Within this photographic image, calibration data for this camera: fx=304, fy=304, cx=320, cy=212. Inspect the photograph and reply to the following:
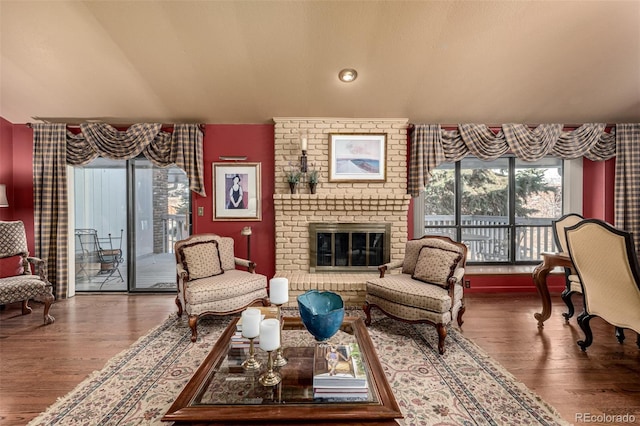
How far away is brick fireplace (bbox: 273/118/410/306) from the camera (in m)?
3.96

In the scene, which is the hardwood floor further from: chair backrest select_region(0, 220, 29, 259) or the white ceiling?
the white ceiling

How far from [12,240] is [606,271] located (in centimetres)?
566

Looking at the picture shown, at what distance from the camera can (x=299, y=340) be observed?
2.01 metres

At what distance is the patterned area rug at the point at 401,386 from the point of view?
69.9 inches

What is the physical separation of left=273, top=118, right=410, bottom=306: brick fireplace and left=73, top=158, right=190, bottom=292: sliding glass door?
1.48 m

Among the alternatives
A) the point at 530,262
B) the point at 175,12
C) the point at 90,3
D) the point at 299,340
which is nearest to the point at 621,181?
the point at 530,262

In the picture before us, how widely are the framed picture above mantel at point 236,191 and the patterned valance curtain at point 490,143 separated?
2128mm

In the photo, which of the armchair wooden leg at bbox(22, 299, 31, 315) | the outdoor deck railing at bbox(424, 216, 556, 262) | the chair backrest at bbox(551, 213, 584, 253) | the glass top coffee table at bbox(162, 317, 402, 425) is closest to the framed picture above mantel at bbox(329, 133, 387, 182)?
the outdoor deck railing at bbox(424, 216, 556, 262)

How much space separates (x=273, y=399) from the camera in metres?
1.40

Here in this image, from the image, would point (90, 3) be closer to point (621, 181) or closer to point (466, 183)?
point (466, 183)

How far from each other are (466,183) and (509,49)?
200cm

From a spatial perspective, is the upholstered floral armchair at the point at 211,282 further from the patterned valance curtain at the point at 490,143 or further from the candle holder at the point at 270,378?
the patterned valance curtain at the point at 490,143

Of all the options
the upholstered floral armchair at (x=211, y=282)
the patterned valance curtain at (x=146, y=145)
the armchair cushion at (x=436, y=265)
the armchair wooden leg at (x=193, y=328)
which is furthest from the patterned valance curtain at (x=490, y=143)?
the armchair wooden leg at (x=193, y=328)

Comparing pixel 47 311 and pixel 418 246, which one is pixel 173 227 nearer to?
pixel 47 311
